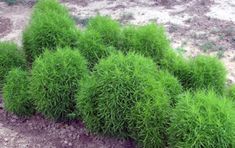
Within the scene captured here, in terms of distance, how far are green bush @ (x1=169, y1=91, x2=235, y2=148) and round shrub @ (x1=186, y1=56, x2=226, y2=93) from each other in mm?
466

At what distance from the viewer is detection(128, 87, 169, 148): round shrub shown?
2.19 metres

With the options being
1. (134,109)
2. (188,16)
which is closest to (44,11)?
(134,109)

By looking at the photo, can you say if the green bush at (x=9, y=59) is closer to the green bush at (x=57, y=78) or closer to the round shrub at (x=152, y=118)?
the green bush at (x=57, y=78)

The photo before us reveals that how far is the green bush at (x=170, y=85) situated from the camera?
7.75 feet

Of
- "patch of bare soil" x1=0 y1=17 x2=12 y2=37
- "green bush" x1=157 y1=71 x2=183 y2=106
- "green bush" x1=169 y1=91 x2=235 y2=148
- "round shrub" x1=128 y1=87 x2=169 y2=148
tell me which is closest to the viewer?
"green bush" x1=169 y1=91 x2=235 y2=148

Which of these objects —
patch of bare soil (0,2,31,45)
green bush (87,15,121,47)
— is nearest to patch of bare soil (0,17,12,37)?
patch of bare soil (0,2,31,45)

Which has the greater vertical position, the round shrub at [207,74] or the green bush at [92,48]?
the green bush at [92,48]

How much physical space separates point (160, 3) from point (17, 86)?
2917 mm

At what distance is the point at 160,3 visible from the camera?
5070mm

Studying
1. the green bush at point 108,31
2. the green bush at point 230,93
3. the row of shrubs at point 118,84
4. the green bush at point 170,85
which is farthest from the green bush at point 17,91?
the green bush at point 230,93

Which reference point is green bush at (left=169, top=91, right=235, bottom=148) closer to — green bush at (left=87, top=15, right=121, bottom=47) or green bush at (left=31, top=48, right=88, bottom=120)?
green bush at (left=31, top=48, right=88, bottom=120)

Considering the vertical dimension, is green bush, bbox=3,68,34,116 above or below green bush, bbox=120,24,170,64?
below

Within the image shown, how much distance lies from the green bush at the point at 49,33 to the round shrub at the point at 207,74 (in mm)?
947

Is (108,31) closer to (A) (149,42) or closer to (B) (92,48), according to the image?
(B) (92,48)
